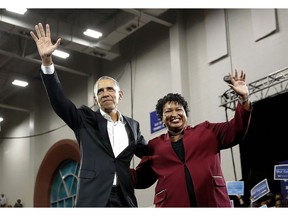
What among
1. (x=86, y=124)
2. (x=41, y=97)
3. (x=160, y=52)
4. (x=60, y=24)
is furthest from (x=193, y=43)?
(x=86, y=124)

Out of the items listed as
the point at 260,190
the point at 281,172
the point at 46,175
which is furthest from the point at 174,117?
the point at 46,175

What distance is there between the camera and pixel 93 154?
2182 mm

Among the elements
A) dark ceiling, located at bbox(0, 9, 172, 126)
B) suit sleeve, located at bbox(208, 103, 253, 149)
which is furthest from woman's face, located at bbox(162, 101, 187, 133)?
dark ceiling, located at bbox(0, 9, 172, 126)

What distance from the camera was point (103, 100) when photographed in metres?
2.32

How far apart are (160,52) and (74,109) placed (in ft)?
20.9

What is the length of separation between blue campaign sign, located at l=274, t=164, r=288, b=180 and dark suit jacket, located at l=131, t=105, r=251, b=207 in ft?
9.38

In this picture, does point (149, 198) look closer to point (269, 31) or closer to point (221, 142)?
point (269, 31)

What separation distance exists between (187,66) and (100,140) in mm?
5794

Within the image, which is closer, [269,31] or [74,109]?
[74,109]

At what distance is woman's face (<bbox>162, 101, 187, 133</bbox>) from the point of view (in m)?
2.42

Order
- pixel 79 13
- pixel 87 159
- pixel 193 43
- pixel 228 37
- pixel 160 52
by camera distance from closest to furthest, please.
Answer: pixel 87 159 < pixel 228 37 < pixel 193 43 < pixel 160 52 < pixel 79 13

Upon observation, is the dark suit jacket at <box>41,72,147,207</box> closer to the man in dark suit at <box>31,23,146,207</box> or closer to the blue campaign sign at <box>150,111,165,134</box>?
the man in dark suit at <box>31,23,146,207</box>

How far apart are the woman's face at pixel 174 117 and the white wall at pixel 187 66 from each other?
413cm

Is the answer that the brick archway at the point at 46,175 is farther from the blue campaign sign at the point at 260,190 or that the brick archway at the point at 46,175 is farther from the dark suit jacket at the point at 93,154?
the dark suit jacket at the point at 93,154
